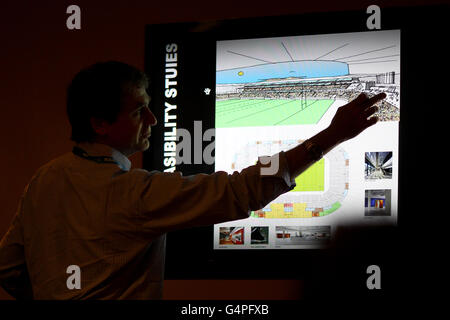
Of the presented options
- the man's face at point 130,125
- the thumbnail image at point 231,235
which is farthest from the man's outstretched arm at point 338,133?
the thumbnail image at point 231,235

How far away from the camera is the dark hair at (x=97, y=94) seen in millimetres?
1424

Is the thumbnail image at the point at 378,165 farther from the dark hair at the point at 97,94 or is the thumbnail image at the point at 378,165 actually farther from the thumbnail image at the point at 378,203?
the dark hair at the point at 97,94

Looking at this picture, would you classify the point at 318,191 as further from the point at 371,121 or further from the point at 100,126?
the point at 100,126

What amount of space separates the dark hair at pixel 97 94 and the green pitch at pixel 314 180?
24.4 inches

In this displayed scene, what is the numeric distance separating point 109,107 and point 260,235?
26.4 inches

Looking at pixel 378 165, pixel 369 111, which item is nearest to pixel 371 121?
pixel 369 111

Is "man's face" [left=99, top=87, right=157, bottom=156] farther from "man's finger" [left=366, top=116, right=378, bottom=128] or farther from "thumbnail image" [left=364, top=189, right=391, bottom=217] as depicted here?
"thumbnail image" [left=364, top=189, right=391, bottom=217]

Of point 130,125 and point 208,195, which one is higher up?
point 130,125

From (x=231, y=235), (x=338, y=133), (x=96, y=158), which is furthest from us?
(x=231, y=235)

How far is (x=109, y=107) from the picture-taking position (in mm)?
1418
